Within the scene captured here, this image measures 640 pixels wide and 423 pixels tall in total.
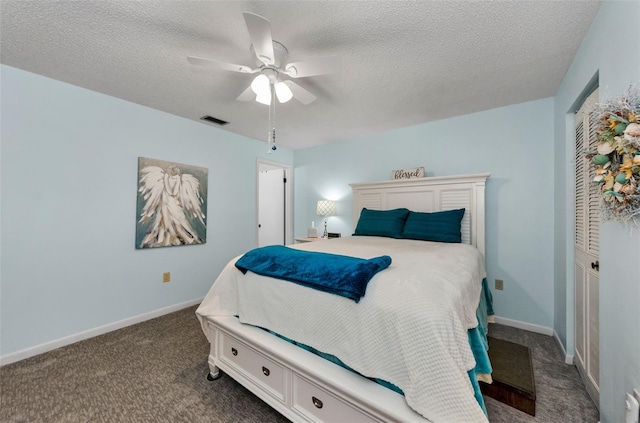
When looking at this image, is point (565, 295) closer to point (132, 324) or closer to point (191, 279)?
point (191, 279)

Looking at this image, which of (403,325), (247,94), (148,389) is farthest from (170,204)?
(403,325)

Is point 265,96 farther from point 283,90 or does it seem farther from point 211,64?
point 211,64

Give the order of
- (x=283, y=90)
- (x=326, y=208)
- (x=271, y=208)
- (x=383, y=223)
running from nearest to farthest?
(x=283, y=90)
(x=383, y=223)
(x=326, y=208)
(x=271, y=208)

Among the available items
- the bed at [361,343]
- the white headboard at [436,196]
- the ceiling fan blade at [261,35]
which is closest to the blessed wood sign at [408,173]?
the white headboard at [436,196]

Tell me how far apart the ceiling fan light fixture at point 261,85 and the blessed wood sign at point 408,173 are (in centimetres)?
207

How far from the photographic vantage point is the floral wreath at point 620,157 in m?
0.96

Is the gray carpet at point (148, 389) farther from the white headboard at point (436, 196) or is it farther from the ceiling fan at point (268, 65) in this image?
the ceiling fan at point (268, 65)

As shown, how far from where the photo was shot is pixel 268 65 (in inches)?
66.6

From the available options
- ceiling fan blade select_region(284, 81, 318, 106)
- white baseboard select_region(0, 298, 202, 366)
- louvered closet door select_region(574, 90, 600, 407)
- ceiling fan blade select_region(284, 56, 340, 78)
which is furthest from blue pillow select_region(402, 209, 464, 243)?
white baseboard select_region(0, 298, 202, 366)

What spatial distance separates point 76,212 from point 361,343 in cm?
278

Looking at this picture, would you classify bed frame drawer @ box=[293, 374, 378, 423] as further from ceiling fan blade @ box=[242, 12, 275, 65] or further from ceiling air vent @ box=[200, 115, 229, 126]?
ceiling air vent @ box=[200, 115, 229, 126]

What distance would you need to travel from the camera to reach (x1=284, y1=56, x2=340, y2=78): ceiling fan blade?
4.91 feet

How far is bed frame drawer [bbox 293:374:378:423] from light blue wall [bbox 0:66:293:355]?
2.34 metres

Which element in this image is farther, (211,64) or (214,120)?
(214,120)
